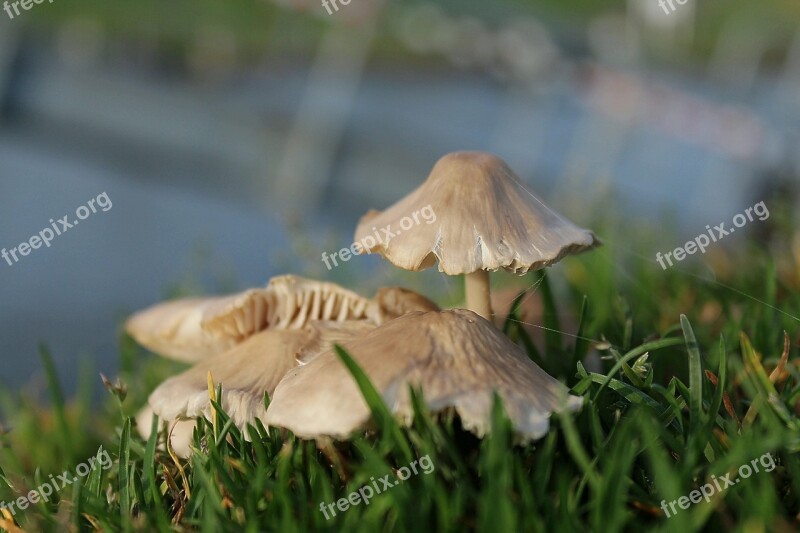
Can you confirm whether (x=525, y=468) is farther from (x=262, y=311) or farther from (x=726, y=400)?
(x=262, y=311)

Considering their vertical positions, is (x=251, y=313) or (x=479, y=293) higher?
(x=251, y=313)

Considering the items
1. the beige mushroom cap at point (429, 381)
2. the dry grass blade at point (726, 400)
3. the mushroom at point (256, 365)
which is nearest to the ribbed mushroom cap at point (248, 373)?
the mushroom at point (256, 365)

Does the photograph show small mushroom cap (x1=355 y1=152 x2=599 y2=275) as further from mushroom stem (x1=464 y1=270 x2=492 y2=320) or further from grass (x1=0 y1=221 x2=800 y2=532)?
grass (x1=0 y1=221 x2=800 y2=532)

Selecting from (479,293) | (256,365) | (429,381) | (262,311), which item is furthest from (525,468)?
(262,311)

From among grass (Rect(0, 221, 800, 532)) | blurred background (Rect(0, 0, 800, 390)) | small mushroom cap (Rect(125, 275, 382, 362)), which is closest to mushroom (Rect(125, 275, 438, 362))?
small mushroom cap (Rect(125, 275, 382, 362))

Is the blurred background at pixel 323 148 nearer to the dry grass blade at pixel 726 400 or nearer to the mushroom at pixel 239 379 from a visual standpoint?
the mushroom at pixel 239 379

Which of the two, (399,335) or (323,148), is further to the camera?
(323,148)

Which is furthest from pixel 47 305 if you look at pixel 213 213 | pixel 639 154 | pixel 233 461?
pixel 639 154
